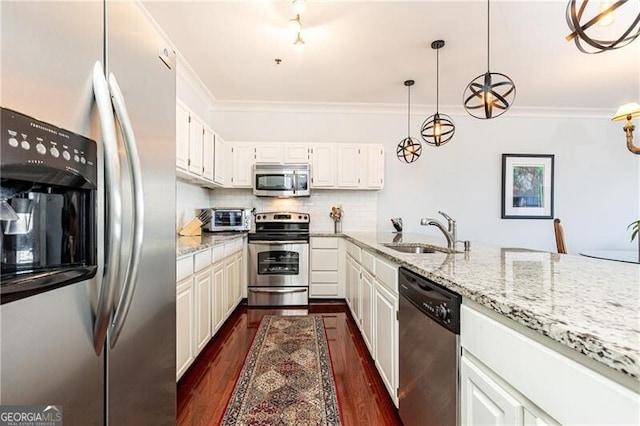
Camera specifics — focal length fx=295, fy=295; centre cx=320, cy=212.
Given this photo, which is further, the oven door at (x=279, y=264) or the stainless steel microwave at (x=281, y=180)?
the stainless steel microwave at (x=281, y=180)

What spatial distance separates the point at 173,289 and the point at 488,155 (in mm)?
4682

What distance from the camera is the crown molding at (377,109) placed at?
4.25 m

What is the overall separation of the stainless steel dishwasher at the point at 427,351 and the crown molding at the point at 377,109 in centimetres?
337

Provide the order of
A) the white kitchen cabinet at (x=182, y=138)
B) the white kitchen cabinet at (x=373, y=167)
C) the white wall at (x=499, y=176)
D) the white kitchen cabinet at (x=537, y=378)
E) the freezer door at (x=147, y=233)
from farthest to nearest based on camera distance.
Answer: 1. the white wall at (x=499, y=176)
2. the white kitchen cabinet at (x=373, y=167)
3. the white kitchen cabinet at (x=182, y=138)
4. the freezer door at (x=147, y=233)
5. the white kitchen cabinet at (x=537, y=378)

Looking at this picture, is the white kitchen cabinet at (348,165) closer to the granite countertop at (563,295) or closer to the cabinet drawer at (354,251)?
the cabinet drawer at (354,251)

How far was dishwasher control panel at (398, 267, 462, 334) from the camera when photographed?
0.99m

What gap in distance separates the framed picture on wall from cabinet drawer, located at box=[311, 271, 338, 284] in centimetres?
276

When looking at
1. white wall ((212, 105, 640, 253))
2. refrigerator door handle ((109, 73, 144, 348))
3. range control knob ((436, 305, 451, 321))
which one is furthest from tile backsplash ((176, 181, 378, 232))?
refrigerator door handle ((109, 73, 144, 348))

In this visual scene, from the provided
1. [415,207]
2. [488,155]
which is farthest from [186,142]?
[488,155]

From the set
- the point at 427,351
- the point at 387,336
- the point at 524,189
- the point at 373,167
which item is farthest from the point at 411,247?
the point at 524,189

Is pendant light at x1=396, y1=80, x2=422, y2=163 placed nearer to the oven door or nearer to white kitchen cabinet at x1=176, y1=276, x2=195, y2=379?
the oven door

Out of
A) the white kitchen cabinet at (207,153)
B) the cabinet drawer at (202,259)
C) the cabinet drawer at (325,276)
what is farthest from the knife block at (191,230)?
the cabinet drawer at (325,276)

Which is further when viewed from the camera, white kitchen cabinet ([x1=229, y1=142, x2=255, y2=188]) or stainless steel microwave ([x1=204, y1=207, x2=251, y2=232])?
white kitchen cabinet ([x1=229, y1=142, x2=255, y2=188])

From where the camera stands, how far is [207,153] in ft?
10.8
